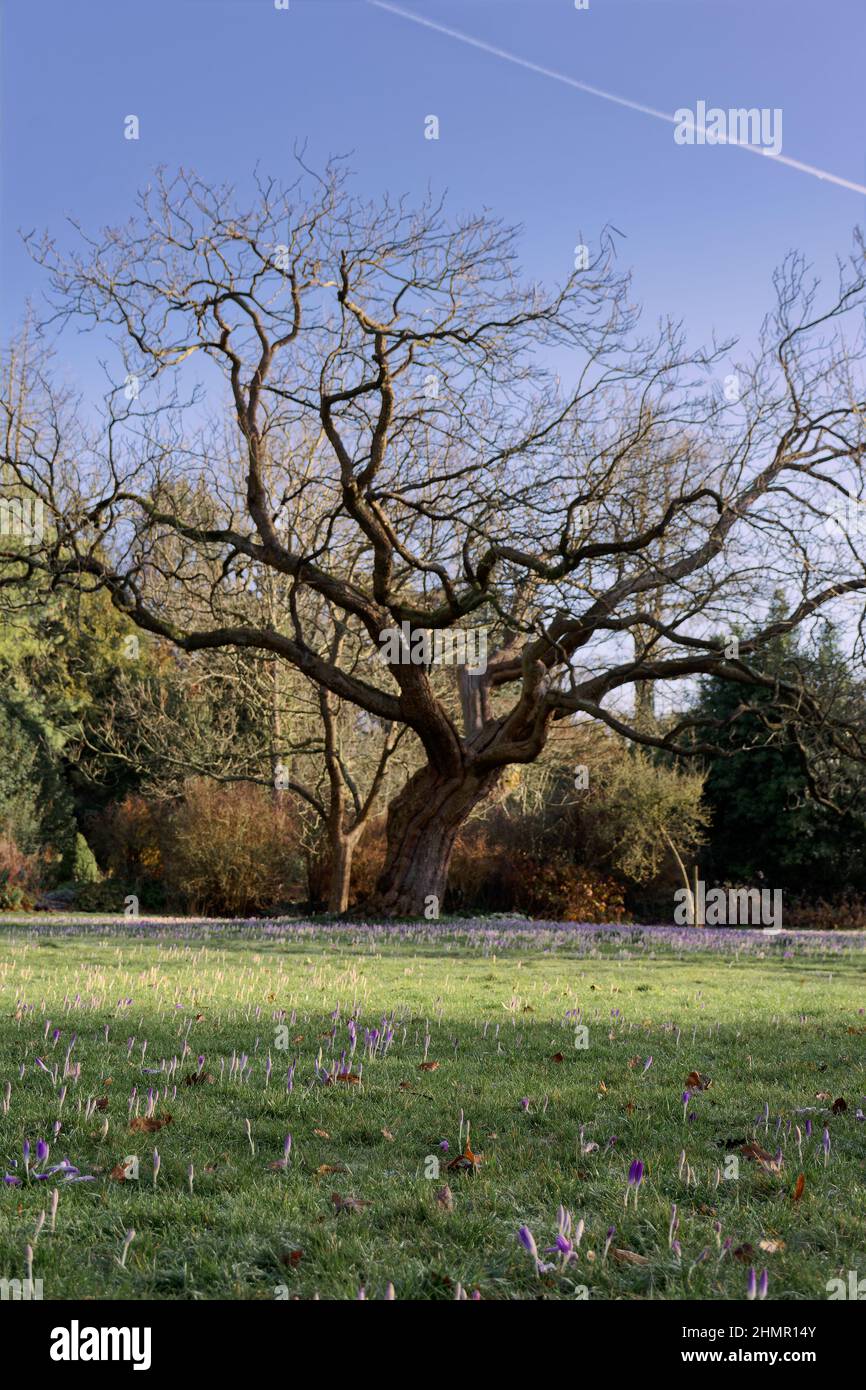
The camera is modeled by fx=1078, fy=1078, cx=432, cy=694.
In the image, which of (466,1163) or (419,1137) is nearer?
(466,1163)

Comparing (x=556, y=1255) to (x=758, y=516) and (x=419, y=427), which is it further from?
(x=419, y=427)

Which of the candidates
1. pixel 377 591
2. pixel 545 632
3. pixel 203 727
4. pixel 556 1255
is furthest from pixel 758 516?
pixel 203 727

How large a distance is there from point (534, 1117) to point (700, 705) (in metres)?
30.2

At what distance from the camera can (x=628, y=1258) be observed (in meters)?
3.41

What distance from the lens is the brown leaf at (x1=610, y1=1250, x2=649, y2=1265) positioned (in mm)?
3385

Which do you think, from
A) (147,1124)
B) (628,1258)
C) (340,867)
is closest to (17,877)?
(340,867)

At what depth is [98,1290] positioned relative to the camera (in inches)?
125

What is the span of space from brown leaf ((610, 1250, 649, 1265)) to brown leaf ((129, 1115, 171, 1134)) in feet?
7.07

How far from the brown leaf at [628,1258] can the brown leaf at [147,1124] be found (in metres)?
2.15

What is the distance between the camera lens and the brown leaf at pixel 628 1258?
3.38 metres

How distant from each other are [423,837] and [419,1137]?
14.6 meters

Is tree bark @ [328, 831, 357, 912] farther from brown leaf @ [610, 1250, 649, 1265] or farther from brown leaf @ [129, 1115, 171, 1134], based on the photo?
brown leaf @ [610, 1250, 649, 1265]

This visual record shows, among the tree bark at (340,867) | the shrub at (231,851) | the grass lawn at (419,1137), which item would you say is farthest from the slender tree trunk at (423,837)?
the grass lawn at (419,1137)

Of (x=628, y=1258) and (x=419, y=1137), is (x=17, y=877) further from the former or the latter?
(x=628, y=1258)
